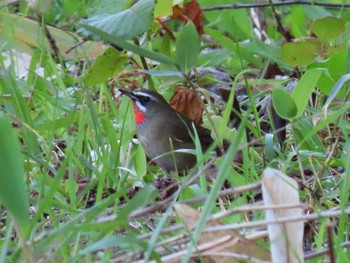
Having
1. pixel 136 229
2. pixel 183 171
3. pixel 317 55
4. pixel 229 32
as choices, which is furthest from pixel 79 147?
pixel 229 32

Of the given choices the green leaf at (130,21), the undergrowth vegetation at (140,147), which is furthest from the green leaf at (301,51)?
the green leaf at (130,21)

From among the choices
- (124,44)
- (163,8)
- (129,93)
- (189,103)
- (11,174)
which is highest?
(11,174)

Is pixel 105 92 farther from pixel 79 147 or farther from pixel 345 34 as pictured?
pixel 345 34

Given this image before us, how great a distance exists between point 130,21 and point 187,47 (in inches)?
9.5

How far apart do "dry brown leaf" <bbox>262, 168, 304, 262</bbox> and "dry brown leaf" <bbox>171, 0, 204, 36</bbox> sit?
74.6 inches

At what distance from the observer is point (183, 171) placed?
422cm

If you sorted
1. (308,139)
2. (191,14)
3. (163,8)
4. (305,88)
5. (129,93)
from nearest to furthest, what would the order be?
(305,88), (308,139), (163,8), (191,14), (129,93)

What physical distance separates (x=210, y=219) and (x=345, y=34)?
2.21 m

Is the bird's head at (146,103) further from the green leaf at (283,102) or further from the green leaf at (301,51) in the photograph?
the green leaf at (283,102)

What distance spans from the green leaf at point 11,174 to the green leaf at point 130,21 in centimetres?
161

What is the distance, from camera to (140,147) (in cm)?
402

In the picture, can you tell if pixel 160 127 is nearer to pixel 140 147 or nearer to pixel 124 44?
pixel 140 147

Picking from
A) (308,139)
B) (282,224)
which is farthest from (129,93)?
(282,224)

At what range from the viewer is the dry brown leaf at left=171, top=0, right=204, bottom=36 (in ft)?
14.4
